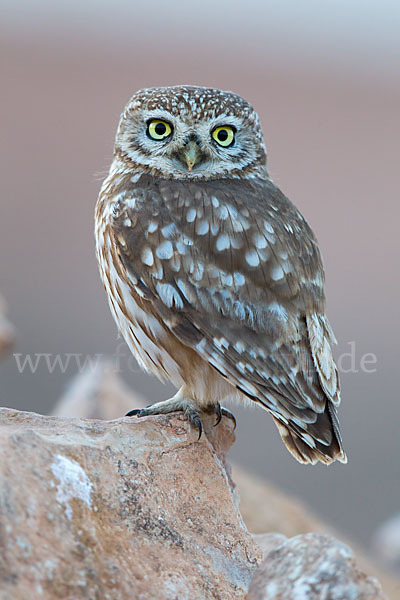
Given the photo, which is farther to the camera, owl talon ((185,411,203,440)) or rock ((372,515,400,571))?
rock ((372,515,400,571))

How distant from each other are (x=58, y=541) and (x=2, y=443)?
12.1 inches

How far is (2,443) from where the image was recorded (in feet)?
6.28

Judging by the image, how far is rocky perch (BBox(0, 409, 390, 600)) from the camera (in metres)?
1.66

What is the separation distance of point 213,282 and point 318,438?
2.27 feet

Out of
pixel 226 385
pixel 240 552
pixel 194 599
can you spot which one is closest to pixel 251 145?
pixel 226 385

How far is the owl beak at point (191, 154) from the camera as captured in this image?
121 inches

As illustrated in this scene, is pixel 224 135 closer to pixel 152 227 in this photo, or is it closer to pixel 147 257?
pixel 152 227

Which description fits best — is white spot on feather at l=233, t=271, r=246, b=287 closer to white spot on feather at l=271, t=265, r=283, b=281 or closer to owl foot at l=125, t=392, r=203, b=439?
white spot on feather at l=271, t=265, r=283, b=281

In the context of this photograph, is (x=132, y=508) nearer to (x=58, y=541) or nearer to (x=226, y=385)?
(x=58, y=541)

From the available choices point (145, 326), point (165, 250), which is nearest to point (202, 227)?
point (165, 250)

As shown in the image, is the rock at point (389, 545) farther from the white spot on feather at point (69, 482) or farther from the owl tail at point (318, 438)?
the white spot on feather at point (69, 482)

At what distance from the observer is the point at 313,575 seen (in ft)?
5.46

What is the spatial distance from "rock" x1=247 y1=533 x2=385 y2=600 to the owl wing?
3.32 feet

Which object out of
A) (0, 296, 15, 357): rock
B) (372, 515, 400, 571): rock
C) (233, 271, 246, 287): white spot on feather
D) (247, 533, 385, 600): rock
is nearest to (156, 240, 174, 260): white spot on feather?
(233, 271, 246, 287): white spot on feather
